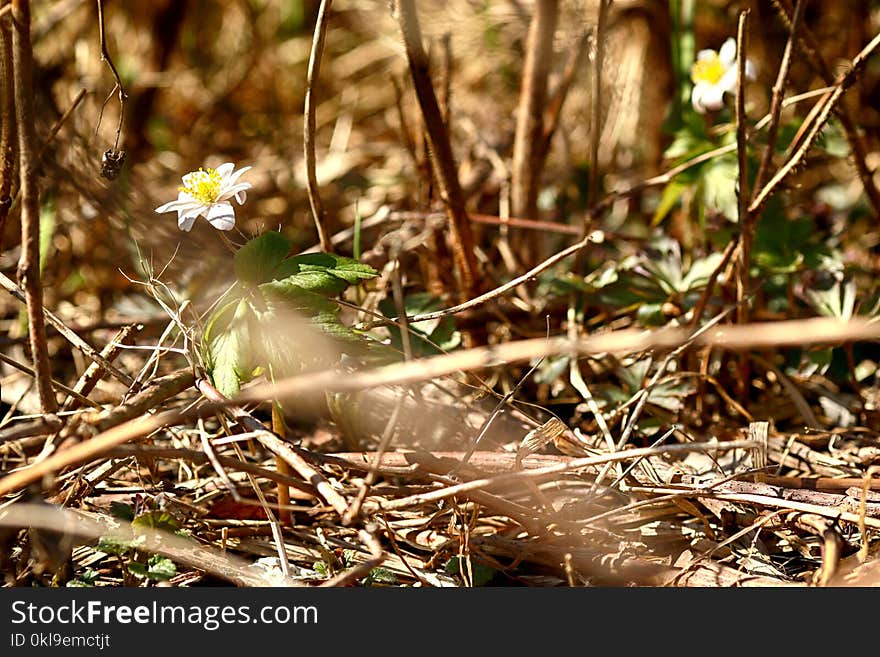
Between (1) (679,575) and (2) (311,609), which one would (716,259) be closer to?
(1) (679,575)

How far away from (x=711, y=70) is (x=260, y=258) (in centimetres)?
111

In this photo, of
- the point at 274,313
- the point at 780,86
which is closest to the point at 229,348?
the point at 274,313

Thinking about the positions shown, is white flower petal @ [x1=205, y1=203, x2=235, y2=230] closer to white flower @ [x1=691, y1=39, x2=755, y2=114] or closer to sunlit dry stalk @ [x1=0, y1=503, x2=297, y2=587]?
sunlit dry stalk @ [x1=0, y1=503, x2=297, y2=587]

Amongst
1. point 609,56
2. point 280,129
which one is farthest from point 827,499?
point 280,129

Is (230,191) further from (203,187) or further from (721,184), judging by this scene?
(721,184)

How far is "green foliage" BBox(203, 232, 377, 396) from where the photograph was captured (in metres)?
1.33

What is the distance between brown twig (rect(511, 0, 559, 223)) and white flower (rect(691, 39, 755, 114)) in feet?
1.11

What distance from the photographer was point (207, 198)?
1.48 metres

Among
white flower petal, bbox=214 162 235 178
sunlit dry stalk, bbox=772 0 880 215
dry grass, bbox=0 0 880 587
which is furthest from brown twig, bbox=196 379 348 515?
sunlit dry stalk, bbox=772 0 880 215

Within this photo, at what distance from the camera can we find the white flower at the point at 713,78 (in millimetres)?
1886

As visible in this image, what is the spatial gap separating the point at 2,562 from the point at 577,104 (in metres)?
2.36

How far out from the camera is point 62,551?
4.03 ft

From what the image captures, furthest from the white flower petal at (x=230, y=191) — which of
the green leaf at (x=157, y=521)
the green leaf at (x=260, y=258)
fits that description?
the green leaf at (x=157, y=521)

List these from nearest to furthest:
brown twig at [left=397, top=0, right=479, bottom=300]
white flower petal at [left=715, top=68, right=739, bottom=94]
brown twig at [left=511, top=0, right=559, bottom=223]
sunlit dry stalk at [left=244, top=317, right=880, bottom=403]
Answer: sunlit dry stalk at [left=244, top=317, right=880, bottom=403] < brown twig at [left=397, top=0, right=479, bottom=300] < white flower petal at [left=715, top=68, right=739, bottom=94] < brown twig at [left=511, top=0, right=559, bottom=223]
